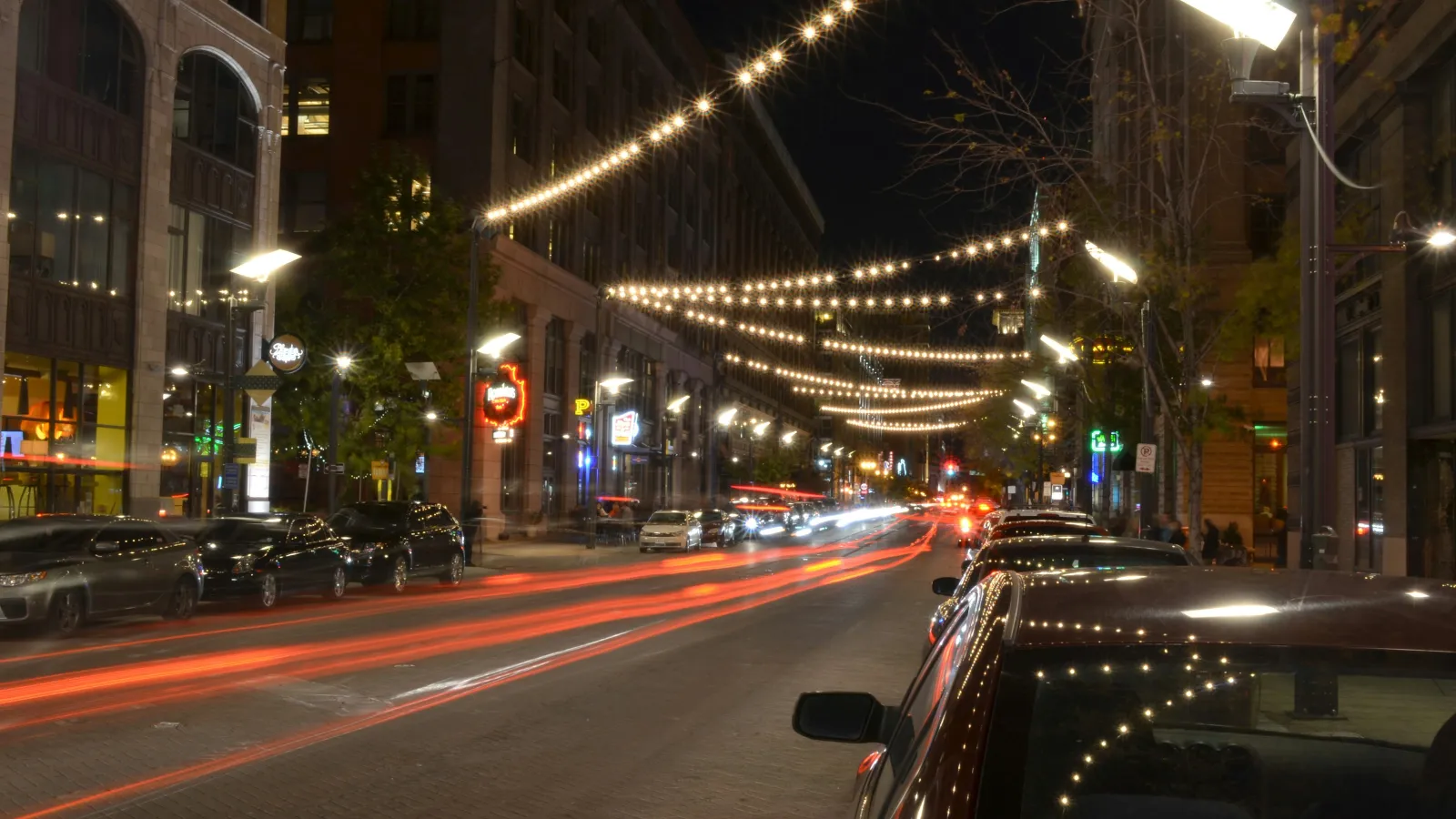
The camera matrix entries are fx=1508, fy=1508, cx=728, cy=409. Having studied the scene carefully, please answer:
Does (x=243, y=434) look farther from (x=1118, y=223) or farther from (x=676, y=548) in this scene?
(x=1118, y=223)

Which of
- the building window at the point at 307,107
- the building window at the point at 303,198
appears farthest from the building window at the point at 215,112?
the building window at the point at 307,107

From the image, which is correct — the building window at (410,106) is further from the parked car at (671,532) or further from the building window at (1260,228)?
the building window at (1260,228)

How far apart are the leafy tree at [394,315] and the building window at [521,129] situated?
1043 centimetres

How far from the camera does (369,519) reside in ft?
100

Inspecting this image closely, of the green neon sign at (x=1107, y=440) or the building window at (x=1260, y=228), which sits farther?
the building window at (x=1260, y=228)

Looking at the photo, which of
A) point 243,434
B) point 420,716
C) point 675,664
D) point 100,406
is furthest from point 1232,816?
point 243,434

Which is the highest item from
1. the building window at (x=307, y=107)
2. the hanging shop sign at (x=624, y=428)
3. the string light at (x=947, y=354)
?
the building window at (x=307, y=107)

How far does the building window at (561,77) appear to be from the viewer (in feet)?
190

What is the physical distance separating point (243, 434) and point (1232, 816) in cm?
3838

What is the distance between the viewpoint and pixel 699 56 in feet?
280

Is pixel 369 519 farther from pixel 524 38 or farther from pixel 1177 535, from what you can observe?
pixel 524 38

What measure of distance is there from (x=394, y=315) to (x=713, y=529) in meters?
21.5

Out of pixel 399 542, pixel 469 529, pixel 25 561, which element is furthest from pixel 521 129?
pixel 25 561

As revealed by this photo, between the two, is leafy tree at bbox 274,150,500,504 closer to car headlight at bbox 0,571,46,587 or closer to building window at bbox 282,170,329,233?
building window at bbox 282,170,329,233
